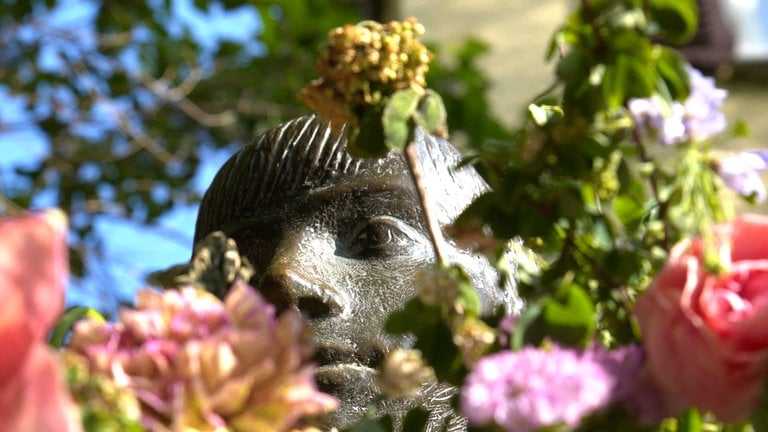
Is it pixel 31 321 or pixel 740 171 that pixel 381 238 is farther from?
pixel 31 321

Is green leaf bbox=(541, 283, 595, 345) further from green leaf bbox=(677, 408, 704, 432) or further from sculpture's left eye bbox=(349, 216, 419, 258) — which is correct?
sculpture's left eye bbox=(349, 216, 419, 258)

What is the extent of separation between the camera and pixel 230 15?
11.0 ft

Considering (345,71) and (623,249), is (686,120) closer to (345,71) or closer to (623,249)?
(623,249)

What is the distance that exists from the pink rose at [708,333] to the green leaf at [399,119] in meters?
0.17

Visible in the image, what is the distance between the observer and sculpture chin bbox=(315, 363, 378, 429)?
0.97 m

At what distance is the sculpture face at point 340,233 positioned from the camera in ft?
3.23

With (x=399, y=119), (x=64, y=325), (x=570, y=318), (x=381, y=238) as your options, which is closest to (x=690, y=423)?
(x=570, y=318)

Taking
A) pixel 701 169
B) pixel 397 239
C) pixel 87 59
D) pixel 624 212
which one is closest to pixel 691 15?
pixel 701 169

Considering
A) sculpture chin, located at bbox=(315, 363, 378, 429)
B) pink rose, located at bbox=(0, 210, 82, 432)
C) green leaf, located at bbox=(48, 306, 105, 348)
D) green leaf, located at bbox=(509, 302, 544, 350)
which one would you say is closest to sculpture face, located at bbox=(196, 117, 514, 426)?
sculpture chin, located at bbox=(315, 363, 378, 429)

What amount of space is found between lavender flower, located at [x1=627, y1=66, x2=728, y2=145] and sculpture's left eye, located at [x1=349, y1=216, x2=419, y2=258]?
409 millimetres

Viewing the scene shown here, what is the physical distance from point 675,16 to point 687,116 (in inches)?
3.7

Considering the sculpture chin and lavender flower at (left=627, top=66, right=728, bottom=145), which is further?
the sculpture chin

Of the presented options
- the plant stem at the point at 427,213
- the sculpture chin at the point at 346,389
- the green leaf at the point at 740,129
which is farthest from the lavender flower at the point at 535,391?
the sculpture chin at the point at 346,389

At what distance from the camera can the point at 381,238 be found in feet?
3.48
